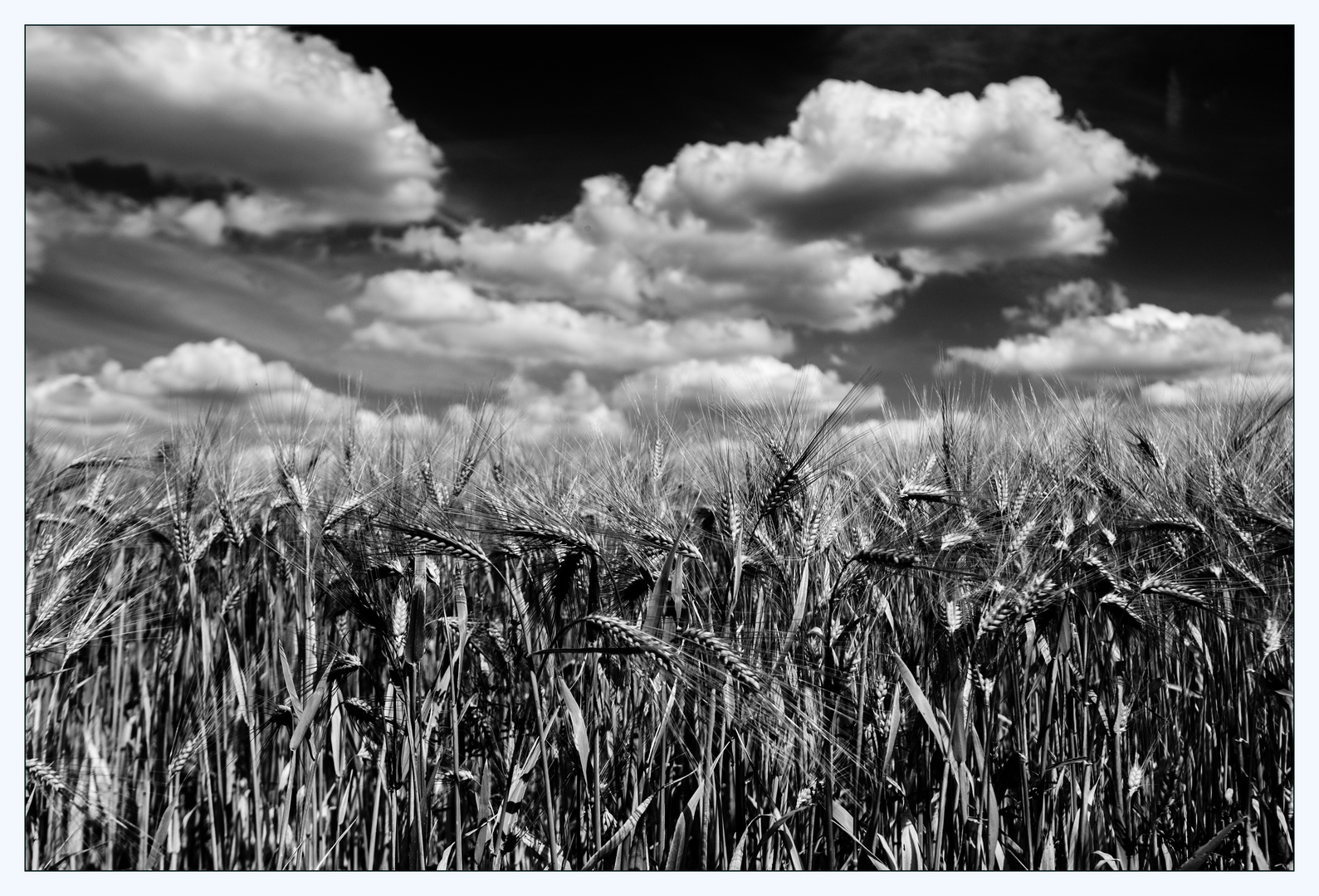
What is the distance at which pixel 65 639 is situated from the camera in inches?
79.8

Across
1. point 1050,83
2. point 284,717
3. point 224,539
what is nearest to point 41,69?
point 224,539

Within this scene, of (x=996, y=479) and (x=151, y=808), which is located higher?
(x=996, y=479)

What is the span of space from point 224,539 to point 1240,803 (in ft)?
10.8

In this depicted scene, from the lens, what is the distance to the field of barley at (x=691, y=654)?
1815 mm

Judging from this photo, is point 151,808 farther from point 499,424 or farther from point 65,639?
point 499,424

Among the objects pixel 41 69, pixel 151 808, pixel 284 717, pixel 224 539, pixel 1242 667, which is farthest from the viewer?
pixel 224 539

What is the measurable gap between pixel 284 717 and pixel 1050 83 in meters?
2.62

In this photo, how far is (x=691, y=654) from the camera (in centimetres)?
159

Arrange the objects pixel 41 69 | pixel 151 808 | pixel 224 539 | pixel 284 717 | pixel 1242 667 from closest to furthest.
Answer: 1. pixel 284 717
2. pixel 41 69
3. pixel 151 808
4. pixel 1242 667
5. pixel 224 539

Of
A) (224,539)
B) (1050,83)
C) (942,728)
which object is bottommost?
(942,728)

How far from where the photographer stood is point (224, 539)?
9.66 feet

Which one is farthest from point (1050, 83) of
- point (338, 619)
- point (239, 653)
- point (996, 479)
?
point (239, 653)

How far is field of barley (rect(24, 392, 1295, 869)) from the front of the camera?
1.82 m

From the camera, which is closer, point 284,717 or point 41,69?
point 284,717
